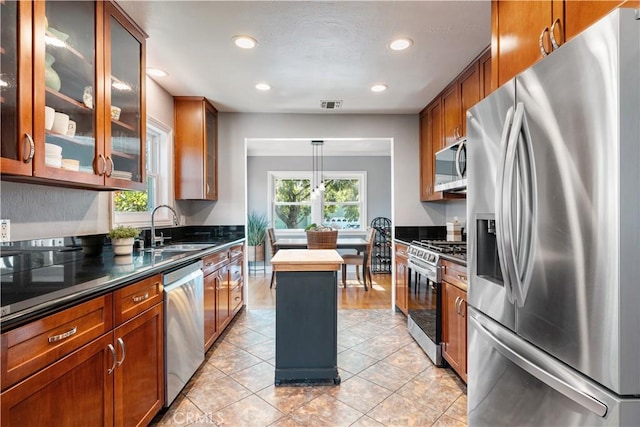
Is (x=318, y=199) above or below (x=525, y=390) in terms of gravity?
above

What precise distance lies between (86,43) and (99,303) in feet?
4.65

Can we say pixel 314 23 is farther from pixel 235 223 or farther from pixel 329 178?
pixel 329 178

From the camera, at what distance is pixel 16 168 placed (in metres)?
1.29

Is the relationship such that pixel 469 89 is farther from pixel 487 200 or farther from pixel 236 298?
pixel 236 298

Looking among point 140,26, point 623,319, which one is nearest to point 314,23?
Result: point 140,26

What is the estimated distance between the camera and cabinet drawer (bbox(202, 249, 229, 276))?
2.62 m

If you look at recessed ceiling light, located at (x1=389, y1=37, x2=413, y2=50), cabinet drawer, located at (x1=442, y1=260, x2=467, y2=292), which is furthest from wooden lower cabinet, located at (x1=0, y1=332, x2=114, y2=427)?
recessed ceiling light, located at (x1=389, y1=37, x2=413, y2=50)

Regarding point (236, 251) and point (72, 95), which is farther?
point (236, 251)

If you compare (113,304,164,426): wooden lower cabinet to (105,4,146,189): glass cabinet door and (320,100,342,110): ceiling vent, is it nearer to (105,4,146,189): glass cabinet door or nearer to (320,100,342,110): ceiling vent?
(105,4,146,189): glass cabinet door

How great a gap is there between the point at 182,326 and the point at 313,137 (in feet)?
8.96

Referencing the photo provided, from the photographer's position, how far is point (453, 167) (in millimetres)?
2658

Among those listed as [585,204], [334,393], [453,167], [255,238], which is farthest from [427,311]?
[255,238]

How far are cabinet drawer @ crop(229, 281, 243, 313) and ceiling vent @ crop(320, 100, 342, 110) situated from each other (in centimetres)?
230

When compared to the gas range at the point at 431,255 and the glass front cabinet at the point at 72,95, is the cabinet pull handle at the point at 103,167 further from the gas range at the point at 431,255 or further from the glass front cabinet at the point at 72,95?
A: the gas range at the point at 431,255
